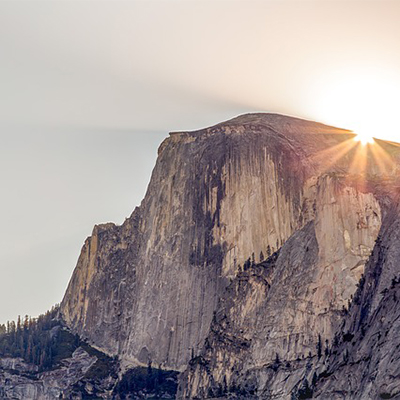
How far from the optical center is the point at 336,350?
19662cm

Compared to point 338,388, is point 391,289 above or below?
above

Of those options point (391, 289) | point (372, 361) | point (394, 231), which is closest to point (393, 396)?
point (372, 361)

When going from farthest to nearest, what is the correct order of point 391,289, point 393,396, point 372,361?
point 391,289
point 372,361
point 393,396

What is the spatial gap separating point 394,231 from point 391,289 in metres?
13.9

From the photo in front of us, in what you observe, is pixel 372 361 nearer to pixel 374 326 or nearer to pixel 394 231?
pixel 374 326

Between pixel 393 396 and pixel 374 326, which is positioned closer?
pixel 393 396

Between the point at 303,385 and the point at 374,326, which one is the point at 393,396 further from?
the point at 303,385

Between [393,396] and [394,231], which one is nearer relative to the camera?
[393,396]

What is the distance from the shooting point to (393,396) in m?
166

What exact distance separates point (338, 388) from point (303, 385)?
631 inches

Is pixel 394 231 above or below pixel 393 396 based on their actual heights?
above

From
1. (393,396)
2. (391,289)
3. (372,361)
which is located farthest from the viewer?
(391,289)

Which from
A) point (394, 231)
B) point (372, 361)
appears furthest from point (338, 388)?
point (394, 231)

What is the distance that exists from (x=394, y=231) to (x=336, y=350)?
20.5 meters
